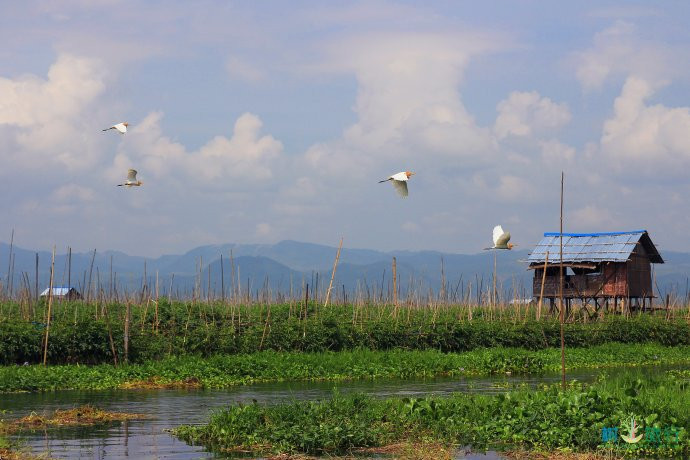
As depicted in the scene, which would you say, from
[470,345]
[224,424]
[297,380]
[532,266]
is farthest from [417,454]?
[532,266]

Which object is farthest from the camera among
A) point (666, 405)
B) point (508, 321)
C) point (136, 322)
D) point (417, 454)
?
point (508, 321)

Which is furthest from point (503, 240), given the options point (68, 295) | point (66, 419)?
point (68, 295)

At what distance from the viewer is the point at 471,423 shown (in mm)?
11281

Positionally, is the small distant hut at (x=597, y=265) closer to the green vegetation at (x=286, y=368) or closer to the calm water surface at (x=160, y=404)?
the green vegetation at (x=286, y=368)

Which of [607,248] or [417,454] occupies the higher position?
[607,248]

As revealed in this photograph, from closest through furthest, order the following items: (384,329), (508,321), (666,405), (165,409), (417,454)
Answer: (417,454) → (666,405) → (165,409) → (384,329) → (508,321)

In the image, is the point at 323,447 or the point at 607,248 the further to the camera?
the point at 607,248

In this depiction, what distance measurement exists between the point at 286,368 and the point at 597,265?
18.5 meters

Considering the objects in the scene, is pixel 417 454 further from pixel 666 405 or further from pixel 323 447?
pixel 666 405

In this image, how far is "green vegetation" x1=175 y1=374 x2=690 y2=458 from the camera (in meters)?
10.2

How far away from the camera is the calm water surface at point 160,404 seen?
10664 mm

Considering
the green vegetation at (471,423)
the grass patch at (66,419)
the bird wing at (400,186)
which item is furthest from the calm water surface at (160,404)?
the bird wing at (400,186)

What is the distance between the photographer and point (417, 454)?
973 cm

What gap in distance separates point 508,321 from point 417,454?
64.8 feet
